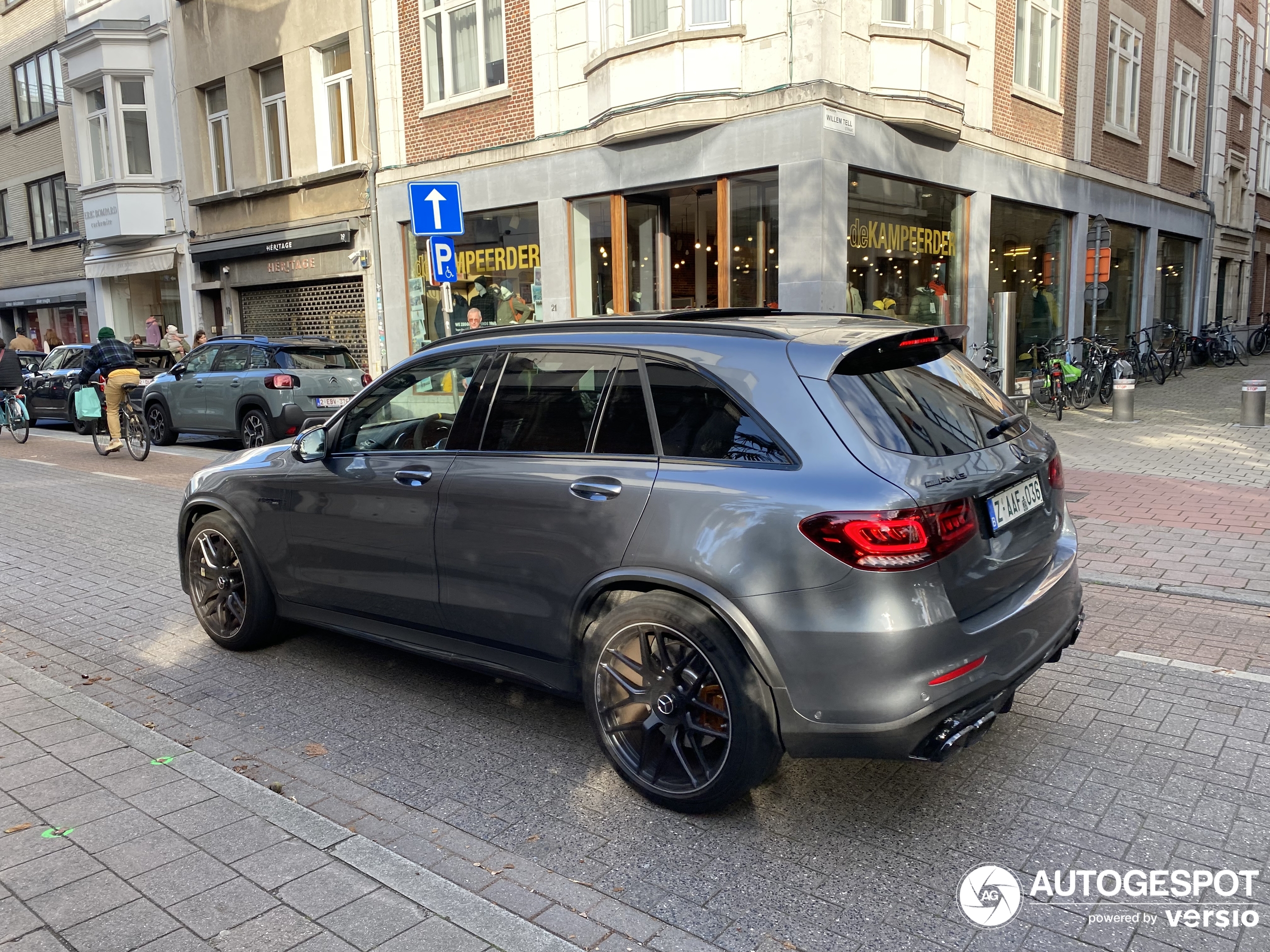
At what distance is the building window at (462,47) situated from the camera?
1594 cm

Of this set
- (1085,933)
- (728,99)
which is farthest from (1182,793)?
(728,99)

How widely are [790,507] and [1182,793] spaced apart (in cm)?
181

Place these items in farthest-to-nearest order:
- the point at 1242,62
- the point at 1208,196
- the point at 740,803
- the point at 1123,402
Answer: the point at 1242,62, the point at 1208,196, the point at 1123,402, the point at 740,803

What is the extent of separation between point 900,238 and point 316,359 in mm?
8616

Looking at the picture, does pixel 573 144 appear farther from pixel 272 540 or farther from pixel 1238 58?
pixel 1238 58

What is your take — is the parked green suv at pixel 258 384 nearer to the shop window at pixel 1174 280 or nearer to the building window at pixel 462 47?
the building window at pixel 462 47

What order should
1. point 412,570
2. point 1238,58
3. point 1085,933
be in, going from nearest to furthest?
point 1085,933 < point 412,570 < point 1238,58

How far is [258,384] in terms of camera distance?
13.0m

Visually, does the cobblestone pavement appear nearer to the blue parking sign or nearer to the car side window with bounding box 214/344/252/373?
the blue parking sign

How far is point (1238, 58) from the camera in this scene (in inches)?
1035

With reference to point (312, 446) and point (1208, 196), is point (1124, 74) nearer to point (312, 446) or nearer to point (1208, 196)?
point (1208, 196)

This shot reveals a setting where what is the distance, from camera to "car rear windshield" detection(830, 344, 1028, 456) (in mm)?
3143

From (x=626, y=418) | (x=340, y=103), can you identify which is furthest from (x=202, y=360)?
(x=626, y=418)

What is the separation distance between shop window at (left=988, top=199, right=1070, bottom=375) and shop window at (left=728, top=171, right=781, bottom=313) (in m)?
4.89
